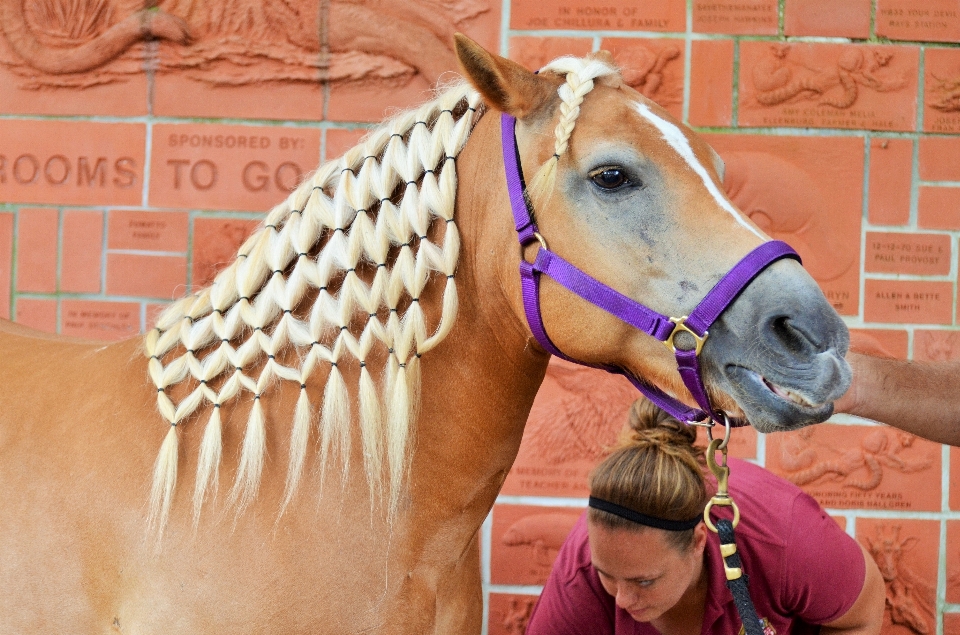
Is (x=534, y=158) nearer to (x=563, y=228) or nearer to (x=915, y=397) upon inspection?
(x=563, y=228)

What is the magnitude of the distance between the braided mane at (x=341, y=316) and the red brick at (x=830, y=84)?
1446 millimetres

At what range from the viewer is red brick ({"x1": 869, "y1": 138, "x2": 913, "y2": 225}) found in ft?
8.48

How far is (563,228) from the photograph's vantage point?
1.28 meters

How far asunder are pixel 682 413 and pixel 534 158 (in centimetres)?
48

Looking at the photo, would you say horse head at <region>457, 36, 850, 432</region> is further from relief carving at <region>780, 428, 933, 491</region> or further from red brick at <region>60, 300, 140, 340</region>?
red brick at <region>60, 300, 140, 340</region>

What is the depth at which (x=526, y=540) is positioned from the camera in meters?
2.62

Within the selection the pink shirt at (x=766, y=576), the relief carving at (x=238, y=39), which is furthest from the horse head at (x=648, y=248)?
the relief carving at (x=238, y=39)

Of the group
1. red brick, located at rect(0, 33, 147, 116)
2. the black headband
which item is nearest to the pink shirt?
the black headband

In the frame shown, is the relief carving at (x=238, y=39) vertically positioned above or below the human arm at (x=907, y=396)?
above

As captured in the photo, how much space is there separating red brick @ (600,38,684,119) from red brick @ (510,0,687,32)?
0.05 metres

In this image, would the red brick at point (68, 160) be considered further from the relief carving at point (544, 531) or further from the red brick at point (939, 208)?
the red brick at point (939, 208)

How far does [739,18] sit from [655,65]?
1.05 feet

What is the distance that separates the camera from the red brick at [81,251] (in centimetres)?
261

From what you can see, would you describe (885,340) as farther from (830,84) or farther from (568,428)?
(568,428)
